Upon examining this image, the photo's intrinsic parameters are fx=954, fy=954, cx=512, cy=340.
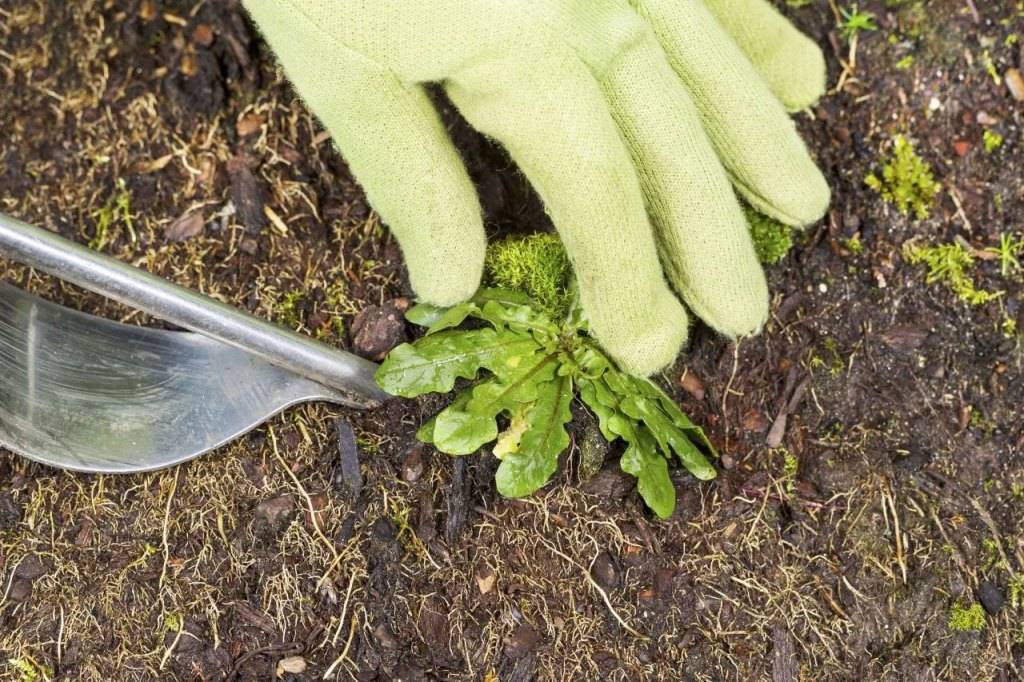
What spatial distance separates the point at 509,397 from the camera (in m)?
1.83

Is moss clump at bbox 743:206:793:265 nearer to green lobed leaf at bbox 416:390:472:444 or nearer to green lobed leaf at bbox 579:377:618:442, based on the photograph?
green lobed leaf at bbox 579:377:618:442

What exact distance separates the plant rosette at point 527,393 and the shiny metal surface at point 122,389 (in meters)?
0.23

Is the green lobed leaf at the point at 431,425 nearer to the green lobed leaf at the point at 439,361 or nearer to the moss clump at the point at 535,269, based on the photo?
the green lobed leaf at the point at 439,361

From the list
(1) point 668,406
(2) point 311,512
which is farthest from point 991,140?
(2) point 311,512

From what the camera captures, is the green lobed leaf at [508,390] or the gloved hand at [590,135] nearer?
the gloved hand at [590,135]

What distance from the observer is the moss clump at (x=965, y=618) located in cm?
190

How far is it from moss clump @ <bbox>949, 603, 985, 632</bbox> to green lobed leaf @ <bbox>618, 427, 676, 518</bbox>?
62cm

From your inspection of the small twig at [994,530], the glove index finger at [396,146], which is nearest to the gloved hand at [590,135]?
the glove index finger at [396,146]

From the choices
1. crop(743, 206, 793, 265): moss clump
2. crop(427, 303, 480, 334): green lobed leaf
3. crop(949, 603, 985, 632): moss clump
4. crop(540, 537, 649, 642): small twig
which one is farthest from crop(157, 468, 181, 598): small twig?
crop(949, 603, 985, 632): moss clump

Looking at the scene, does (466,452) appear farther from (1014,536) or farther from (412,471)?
(1014,536)

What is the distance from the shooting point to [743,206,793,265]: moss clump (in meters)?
2.01

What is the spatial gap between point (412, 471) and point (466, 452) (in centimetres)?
18

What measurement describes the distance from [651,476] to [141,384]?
105 cm

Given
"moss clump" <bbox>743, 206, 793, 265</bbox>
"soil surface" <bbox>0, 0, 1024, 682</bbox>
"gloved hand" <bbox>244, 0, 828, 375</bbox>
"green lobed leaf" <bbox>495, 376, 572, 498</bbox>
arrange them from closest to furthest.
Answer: "gloved hand" <bbox>244, 0, 828, 375</bbox>, "green lobed leaf" <bbox>495, 376, 572, 498</bbox>, "soil surface" <bbox>0, 0, 1024, 682</bbox>, "moss clump" <bbox>743, 206, 793, 265</bbox>
